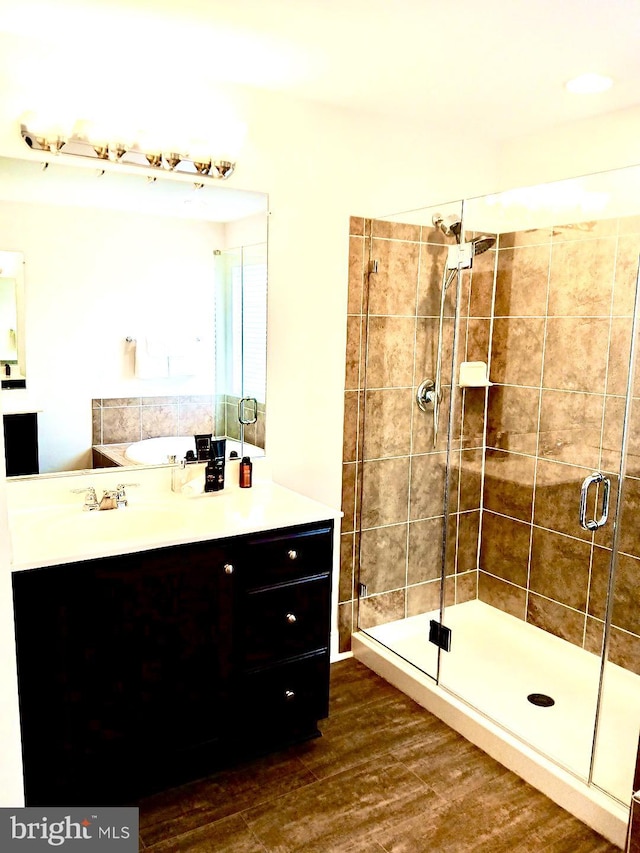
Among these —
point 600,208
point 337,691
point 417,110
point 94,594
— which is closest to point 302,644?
point 337,691

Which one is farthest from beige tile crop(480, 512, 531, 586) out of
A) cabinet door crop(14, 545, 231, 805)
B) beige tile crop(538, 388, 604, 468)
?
cabinet door crop(14, 545, 231, 805)

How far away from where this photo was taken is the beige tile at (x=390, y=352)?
3115mm

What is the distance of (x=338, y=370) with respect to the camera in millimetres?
3082

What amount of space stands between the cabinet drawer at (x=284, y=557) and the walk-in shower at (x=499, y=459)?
2.36 ft

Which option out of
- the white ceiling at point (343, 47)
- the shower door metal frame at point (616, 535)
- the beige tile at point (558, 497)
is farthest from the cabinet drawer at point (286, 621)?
the white ceiling at point (343, 47)

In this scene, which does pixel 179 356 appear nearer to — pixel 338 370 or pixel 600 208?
pixel 338 370

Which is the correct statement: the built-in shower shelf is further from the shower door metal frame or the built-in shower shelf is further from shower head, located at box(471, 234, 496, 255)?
the shower door metal frame

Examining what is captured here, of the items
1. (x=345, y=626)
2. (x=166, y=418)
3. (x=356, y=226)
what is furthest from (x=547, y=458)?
(x=166, y=418)

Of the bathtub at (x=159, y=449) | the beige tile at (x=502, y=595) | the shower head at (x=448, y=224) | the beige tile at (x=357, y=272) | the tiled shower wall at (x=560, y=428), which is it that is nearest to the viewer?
the bathtub at (x=159, y=449)

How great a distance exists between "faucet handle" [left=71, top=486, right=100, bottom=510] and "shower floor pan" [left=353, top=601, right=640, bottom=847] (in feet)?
4.87

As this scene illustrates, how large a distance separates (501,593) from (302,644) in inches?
53.7

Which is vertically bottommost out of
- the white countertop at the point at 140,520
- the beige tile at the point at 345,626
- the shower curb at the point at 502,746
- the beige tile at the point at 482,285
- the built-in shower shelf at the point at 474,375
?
the shower curb at the point at 502,746

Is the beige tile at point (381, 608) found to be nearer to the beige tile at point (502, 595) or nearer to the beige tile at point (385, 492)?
the beige tile at point (385, 492)

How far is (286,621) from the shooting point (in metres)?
2.43
